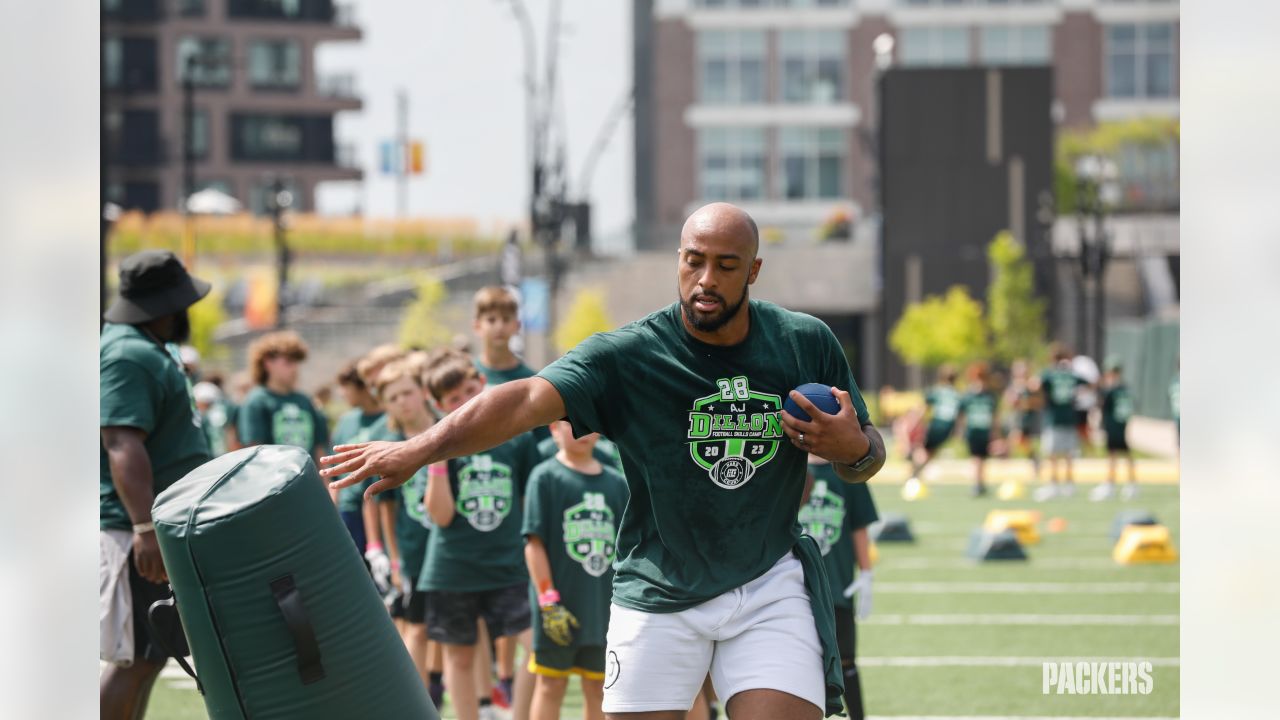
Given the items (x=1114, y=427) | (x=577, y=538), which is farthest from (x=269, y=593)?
(x=1114, y=427)

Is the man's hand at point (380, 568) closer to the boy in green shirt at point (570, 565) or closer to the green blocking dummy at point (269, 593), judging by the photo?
the boy in green shirt at point (570, 565)

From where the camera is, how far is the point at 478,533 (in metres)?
7.78

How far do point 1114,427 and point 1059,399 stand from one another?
3.05ft

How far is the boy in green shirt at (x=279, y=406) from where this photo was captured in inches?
419

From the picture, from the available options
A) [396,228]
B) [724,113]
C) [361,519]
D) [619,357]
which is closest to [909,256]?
[724,113]

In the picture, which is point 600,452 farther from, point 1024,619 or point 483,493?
point 1024,619

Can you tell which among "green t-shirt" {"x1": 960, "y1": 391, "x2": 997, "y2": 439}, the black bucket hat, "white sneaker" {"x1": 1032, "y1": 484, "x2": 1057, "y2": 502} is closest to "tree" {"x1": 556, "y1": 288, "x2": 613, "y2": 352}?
"green t-shirt" {"x1": 960, "y1": 391, "x2": 997, "y2": 439}

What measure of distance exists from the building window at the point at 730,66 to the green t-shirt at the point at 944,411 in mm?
47806

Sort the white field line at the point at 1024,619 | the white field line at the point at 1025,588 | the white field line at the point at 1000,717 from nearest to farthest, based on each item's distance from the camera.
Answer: the white field line at the point at 1000,717
the white field line at the point at 1024,619
the white field line at the point at 1025,588

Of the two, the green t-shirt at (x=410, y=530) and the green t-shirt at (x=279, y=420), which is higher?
the green t-shirt at (x=279, y=420)

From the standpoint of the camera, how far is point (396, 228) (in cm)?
6831

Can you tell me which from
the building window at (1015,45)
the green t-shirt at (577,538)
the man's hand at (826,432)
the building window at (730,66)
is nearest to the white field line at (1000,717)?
the green t-shirt at (577,538)

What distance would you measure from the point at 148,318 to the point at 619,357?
2411mm
